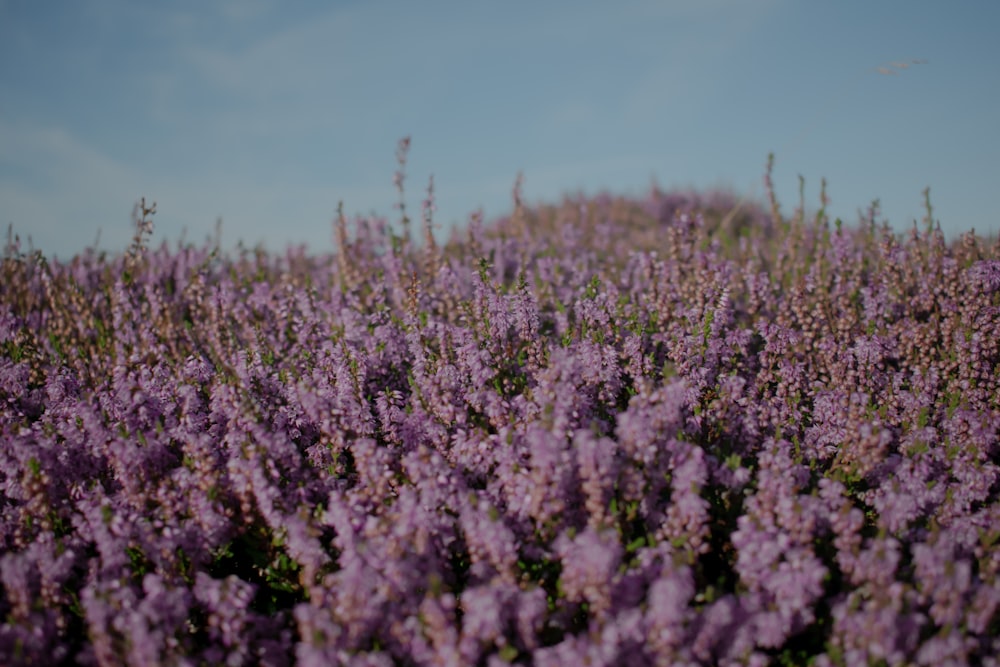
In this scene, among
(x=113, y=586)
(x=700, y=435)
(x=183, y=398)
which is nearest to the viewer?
(x=113, y=586)

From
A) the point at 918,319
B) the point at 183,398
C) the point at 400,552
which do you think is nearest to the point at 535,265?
the point at 918,319

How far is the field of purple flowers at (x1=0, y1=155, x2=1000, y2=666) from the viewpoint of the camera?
319 centimetres

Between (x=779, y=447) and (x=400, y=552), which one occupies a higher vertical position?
(x=779, y=447)

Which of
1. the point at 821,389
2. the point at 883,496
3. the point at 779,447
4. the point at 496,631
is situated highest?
the point at 821,389

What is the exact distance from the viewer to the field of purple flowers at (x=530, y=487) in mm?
3191

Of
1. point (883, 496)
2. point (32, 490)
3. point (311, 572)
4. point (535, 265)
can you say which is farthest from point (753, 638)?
point (535, 265)

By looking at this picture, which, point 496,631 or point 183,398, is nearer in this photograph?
point 496,631

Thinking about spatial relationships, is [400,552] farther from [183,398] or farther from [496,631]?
[183,398]

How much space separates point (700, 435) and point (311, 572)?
282 centimetres

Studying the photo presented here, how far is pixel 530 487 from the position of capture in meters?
3.76

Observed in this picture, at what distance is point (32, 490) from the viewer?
3975 millimetres

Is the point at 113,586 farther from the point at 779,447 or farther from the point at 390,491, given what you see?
the point at 779,447

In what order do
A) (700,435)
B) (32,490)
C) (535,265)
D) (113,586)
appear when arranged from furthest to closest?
(535,265), (700,435), (32,490), (113,586)

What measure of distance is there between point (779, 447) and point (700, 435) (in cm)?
70
